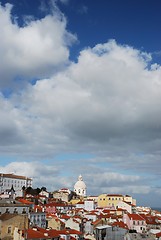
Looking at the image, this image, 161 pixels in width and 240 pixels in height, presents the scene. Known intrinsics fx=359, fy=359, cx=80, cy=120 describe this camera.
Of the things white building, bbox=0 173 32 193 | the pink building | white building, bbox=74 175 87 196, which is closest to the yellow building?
white building, bbox=74 175 87 196

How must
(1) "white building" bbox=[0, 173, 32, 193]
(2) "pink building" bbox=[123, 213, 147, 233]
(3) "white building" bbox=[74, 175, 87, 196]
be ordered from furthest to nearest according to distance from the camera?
(3) "white building" bbox=[74, 175, 87, 196], (1) "white building" bbox=[0, 173, 32, 193], (2) "pink building" bbox=[123, 213, 147, 233]

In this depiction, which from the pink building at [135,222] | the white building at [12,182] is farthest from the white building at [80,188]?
the pink building at [135,222]

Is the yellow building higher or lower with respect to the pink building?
higher

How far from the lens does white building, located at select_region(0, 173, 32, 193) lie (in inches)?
6106

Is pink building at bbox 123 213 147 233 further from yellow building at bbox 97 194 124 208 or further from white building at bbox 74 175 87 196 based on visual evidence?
white building at bbox 74 175 87 196

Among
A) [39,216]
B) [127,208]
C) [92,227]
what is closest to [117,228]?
[92,227]

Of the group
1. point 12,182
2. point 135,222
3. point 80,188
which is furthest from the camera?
point 80,188

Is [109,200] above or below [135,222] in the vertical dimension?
above

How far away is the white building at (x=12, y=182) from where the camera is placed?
155087 mm

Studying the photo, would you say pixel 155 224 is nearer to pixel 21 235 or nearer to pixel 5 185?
pixel 21 235

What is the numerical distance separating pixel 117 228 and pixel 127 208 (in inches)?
1827

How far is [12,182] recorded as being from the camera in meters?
160

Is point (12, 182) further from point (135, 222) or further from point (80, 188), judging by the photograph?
point (135, 222)

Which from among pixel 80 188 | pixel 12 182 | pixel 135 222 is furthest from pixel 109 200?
pixel 135 222
